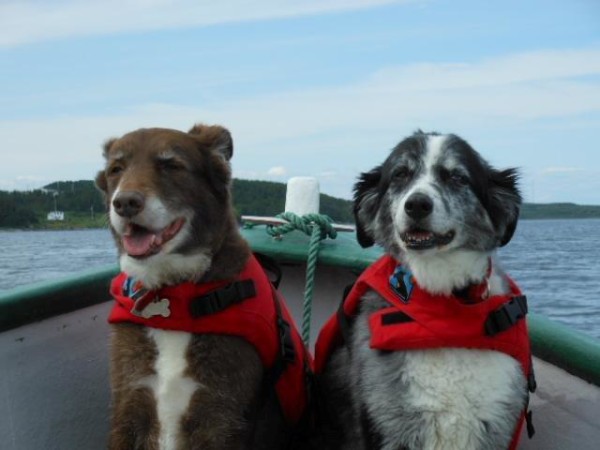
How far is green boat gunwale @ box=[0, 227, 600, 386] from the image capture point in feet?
12.8

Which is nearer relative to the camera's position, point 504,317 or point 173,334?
point 504,317

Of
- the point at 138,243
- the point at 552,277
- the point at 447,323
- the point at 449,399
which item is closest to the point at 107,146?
the point at 138,243

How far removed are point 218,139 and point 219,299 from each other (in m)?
0.86

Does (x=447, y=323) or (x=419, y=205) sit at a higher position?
(x=419, y=205)

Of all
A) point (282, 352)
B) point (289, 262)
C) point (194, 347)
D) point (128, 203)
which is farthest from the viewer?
point (289, 262)

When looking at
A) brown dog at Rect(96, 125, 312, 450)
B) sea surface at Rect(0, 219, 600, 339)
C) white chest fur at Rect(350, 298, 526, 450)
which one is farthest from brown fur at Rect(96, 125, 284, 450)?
sea surface at Rect(0, 219, 600, 339)

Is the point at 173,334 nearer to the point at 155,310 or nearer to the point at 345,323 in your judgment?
the point at 155,310

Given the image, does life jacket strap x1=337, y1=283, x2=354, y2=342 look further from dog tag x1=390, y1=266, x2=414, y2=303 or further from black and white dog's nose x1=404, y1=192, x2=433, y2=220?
black and white dog's nose x1=404, y1=192, x2=433, y2=220

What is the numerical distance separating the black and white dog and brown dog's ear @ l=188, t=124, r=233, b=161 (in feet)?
2.71

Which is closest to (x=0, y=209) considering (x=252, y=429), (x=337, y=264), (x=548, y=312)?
(x=548, y=312)

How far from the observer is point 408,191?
→ 132 inches

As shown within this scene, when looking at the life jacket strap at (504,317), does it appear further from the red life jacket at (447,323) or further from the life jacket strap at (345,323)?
the life jacket strap at (345,323)

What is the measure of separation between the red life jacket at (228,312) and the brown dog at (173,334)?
24mm

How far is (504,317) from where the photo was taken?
10.6ft
